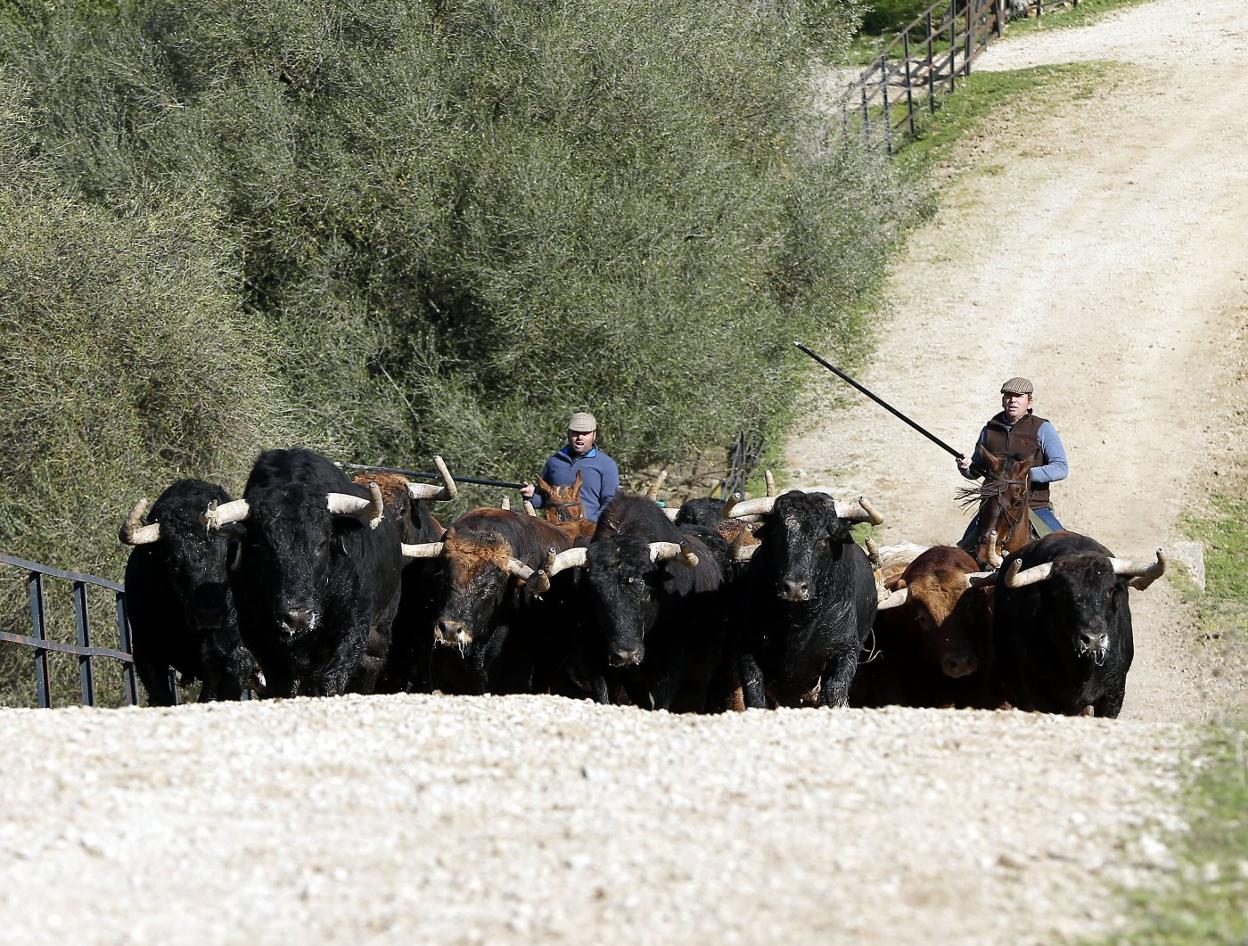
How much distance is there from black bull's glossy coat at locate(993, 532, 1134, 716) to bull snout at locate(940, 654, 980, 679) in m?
0.29

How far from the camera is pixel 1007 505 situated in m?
14.7

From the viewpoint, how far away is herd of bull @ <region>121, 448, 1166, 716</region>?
40.0 feet

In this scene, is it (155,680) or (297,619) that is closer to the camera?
(297,619)

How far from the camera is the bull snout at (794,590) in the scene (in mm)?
11961

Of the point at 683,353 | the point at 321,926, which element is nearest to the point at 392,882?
the point at 321,926

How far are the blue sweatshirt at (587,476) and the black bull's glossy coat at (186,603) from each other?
11.8ft

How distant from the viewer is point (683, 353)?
23844mm

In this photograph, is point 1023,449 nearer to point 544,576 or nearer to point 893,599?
point 893,599

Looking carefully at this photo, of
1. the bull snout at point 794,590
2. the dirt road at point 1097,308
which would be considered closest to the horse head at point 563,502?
the bull snout at point 794,590

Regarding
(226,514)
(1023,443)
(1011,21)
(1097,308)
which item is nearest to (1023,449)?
(1023,443)

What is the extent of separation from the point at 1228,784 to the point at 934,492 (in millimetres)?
19821

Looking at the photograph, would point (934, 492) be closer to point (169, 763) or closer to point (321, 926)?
point (169, 763)

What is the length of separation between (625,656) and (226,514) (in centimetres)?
279

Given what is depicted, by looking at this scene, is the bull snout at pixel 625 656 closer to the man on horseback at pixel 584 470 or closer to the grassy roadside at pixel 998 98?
the man on horseback at pixel 584 470
